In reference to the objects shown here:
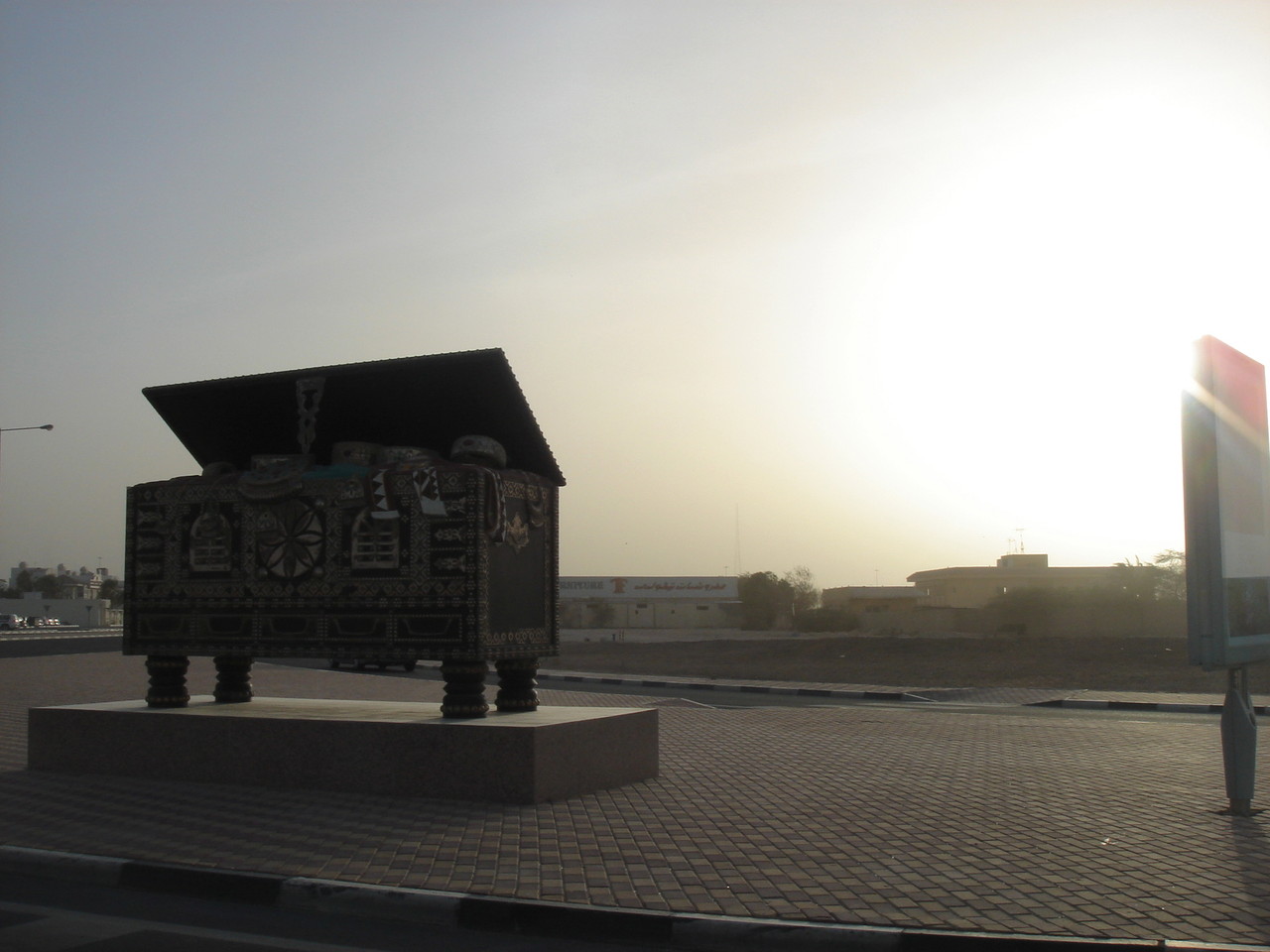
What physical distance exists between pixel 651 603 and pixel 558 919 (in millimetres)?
79342

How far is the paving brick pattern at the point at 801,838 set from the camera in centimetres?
524

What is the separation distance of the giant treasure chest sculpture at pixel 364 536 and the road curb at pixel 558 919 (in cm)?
276

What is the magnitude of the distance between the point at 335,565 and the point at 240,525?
3.63ft

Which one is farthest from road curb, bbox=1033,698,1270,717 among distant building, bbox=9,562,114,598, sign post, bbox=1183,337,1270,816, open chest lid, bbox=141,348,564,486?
distant building, bbox=9,562,114,598

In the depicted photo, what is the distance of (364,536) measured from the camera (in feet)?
29.0

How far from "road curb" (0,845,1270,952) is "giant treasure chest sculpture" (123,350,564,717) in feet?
9.06

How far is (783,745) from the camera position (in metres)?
11.9

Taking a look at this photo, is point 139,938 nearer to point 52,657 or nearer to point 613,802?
point 613,802

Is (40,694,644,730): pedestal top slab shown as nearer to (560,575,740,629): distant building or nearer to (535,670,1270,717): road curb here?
(535,670,1270,717): road curb

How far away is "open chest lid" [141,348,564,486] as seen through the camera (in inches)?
360

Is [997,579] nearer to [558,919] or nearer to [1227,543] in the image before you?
[1227,543]

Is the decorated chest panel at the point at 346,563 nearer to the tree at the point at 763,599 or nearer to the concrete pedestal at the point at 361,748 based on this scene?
the concrete pedestal at the point at 361,748

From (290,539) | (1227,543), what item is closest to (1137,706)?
(1227,543)

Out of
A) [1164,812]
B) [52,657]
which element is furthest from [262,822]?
[52,657]
